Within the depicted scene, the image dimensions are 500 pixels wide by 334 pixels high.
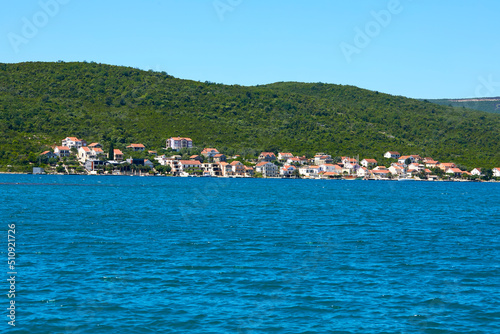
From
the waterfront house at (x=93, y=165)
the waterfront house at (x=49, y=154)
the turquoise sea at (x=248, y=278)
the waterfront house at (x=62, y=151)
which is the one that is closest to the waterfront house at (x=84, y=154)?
the waterfront house at (x=93, y=165)

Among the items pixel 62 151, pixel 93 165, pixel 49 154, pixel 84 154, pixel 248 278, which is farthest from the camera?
pixel 84 154

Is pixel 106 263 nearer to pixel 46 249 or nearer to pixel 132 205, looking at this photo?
pixel 46 249

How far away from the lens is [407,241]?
41875mm

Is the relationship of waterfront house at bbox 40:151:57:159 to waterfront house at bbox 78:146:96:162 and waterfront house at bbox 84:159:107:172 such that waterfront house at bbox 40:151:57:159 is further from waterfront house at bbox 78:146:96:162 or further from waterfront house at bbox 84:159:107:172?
waterfront house at bbox 84:159:107:172

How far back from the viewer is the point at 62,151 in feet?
633

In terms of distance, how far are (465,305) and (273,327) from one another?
9074 millimetres

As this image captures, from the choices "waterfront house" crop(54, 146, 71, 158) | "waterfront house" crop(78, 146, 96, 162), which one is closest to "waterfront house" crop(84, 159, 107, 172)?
"waterfront house" crop(78, 146, 96, 162)

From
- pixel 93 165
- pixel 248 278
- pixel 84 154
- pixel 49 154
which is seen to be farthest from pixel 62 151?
pixel 248 278

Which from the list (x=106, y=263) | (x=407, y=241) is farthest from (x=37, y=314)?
(x=407, y=241)

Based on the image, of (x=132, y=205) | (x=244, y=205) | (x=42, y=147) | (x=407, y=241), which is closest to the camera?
(x=407, y=241)

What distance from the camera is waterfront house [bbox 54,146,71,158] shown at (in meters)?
192

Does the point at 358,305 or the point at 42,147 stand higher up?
the point at 42,147

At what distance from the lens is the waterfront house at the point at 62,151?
19150 cm

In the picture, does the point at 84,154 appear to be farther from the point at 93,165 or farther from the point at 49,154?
the point at 49,154
